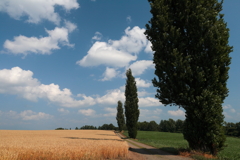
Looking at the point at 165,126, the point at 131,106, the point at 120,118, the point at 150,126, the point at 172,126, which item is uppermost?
the point at 131,106

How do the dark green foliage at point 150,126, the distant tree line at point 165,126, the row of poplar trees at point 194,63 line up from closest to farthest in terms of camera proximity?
the row of poplar trees at point 194,63 < the distant tree line at point 165,126 < the dark green foliage at point 150,126

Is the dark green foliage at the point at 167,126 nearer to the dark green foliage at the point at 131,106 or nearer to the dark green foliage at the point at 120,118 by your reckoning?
the dark green foliage at the point at 120,118

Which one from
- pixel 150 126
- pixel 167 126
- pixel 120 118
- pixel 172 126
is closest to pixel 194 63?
pixel 120 118

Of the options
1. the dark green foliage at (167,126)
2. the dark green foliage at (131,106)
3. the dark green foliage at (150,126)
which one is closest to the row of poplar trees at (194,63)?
the dark green foliage at (131,106)

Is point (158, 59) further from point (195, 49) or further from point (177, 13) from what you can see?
point (177, 13)

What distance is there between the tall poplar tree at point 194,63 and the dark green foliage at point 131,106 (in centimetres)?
2621

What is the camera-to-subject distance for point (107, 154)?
39.9ft

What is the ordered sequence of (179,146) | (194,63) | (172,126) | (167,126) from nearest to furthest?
(194,63)
(179,146)
(172,126)
(167,126)

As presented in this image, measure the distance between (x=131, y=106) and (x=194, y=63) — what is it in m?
28.9

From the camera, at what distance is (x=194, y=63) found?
48.4 ft

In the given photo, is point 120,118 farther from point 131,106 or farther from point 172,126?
point 172,126

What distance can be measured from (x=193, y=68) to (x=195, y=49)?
5.68 feet

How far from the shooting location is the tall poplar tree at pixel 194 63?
516 inches

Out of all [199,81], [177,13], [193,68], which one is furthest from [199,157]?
[177,13]
